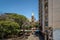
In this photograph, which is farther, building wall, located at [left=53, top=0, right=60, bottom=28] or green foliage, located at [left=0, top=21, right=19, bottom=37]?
green foliage, located at [left=0, top=21, right=19, bottom=37]

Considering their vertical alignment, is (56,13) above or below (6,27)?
above

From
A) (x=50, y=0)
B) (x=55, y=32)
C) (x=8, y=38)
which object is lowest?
(x=8, y=38)

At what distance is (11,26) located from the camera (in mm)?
29766

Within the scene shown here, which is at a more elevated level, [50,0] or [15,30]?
[50,0]

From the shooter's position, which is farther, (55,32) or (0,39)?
(0,39)

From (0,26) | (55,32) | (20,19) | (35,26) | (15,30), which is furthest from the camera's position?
(35,26)

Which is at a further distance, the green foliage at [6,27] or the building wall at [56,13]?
the green foliage at [6,27]

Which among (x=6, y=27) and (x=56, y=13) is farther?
(x=6, y=27)

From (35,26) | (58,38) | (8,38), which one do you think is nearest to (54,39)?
(58,38)

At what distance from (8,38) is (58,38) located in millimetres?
12791

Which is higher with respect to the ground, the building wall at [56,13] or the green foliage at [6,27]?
the building wall at [56,13]

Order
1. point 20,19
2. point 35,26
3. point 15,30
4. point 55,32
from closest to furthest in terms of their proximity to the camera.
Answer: point 55,32
point 15,30
point 20,19
point 35,26

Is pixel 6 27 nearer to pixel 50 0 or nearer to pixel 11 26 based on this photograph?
pixel 11 26

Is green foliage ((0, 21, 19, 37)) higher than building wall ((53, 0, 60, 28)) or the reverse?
the reverse
